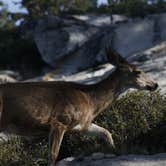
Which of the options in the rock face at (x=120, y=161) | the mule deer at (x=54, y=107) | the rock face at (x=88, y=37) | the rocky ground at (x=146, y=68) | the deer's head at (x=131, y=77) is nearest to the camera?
the rock face at (x=120, y=161)

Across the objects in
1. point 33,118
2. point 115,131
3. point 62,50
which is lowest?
A: point 62,50

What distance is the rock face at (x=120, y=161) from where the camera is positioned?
9.30 metres

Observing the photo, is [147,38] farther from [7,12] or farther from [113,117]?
[113,117]

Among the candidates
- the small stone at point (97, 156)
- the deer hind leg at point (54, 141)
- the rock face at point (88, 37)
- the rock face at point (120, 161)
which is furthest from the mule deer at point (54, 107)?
the rock face at point (88, 37)

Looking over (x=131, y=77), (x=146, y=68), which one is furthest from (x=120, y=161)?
(x=146, y=68)

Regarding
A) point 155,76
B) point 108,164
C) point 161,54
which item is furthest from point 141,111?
point 161,54

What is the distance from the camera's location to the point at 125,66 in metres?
10.8

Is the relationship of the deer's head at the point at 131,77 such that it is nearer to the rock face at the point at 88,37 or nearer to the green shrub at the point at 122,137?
the green shrub at the point at 122,137

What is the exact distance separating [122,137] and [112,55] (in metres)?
1.44

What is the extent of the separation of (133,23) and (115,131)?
947 inches

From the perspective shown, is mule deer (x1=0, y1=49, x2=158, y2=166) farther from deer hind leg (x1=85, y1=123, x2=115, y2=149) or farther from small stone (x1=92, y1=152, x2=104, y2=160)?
small stone (x1=92, y1=152, x2=104, y2=160)

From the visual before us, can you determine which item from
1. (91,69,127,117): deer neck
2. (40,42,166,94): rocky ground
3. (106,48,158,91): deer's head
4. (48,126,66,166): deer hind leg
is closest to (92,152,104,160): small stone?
(48,126,66,166): deer hind leg

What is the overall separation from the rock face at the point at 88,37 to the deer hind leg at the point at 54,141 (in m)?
22.6

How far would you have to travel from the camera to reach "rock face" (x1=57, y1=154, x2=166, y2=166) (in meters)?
9.30
